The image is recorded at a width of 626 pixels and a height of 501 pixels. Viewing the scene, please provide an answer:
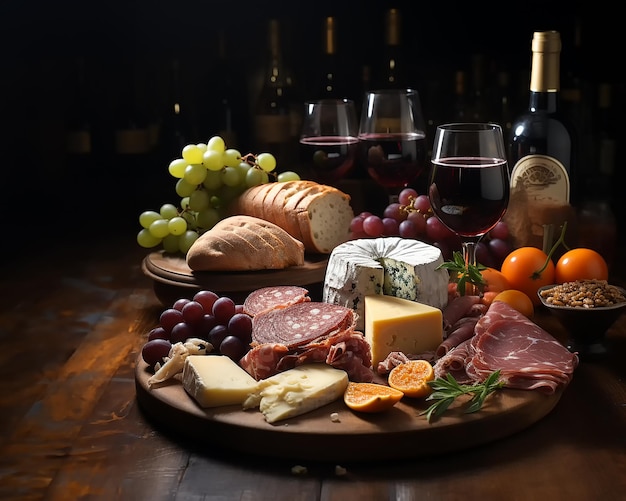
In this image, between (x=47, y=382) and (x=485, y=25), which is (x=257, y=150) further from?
(x=47, y=382)

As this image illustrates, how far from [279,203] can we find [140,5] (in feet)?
3.14

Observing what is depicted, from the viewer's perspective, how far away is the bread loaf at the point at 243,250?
162cm

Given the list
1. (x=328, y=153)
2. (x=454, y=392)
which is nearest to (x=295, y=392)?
(x=454, y=392)

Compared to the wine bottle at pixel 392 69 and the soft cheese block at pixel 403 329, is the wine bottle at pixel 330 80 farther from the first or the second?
the soft cheese block at pixel 403 329

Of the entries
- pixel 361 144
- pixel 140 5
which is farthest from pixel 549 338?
pixel 140 5

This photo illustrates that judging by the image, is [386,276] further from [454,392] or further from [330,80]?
[330,80]

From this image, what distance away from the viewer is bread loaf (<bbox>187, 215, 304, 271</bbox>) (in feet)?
5.32

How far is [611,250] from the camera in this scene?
1.77 m

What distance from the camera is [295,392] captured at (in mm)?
1157

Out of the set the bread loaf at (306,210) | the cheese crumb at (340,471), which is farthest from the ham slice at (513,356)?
the bread loaf at (306,210)

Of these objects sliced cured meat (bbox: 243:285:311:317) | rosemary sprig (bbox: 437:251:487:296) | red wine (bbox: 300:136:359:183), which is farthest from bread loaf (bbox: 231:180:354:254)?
rosemary sprig (bbox: 437:251:487:296)

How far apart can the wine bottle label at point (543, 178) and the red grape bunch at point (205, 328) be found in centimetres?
60

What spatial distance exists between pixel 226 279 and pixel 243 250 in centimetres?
6

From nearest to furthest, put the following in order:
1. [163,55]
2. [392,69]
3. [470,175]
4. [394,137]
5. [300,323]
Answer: [300,323], [470,175], [394,137], [392,69], [163,55]
